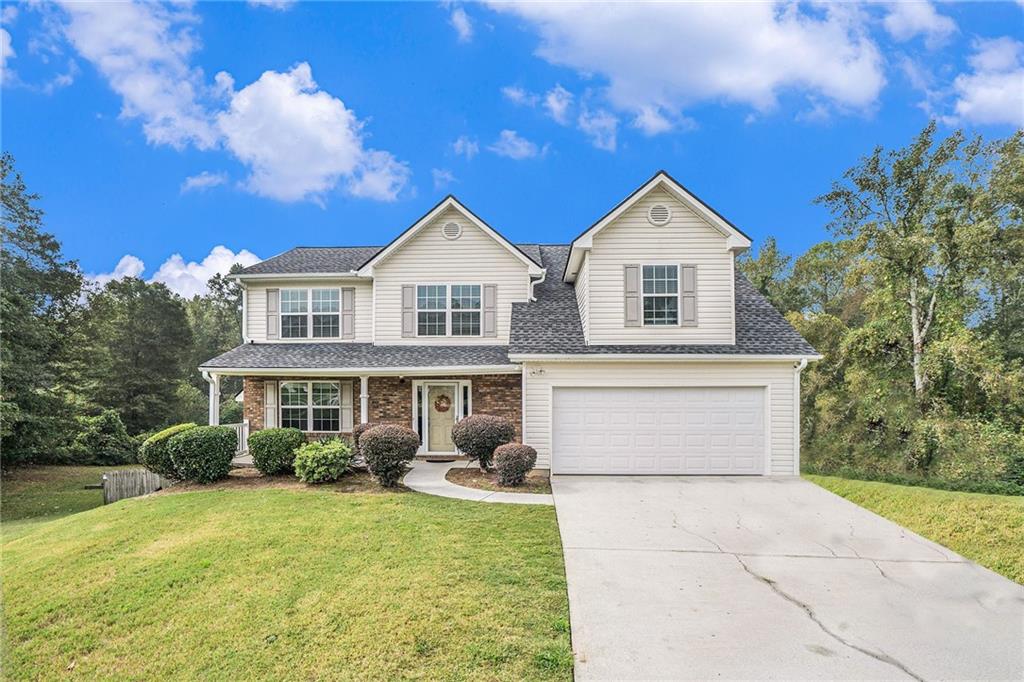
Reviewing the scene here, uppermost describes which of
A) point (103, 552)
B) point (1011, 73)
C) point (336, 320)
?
point (1011, 73)

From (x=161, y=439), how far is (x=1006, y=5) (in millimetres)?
21115

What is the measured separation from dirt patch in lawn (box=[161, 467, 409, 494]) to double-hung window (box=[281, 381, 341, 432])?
3.25 m

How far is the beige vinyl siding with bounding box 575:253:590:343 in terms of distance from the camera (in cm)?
1162

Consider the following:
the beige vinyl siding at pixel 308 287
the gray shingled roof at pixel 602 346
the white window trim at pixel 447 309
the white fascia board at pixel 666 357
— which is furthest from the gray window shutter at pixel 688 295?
the beige vinyl siding at pixel 308 287

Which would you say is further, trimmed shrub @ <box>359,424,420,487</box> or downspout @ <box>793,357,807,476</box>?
downspout @ <box>793,357,807,476</box>

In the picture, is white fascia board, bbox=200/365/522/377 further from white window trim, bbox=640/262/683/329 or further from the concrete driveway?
the concrete driveway

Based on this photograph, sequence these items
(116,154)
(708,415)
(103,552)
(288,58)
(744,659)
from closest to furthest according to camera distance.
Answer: (744,659) → (103,552) → (708,415) → (288,58) → (116,154)

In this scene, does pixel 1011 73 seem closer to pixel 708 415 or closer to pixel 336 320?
pixel 708 415

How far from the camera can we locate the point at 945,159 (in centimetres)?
1377

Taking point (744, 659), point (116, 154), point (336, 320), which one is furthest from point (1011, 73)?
point (116, 154)

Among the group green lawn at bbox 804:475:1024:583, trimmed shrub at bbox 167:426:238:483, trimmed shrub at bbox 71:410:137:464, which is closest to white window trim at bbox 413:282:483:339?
trimmed shrub at bbox 167:426:238:483

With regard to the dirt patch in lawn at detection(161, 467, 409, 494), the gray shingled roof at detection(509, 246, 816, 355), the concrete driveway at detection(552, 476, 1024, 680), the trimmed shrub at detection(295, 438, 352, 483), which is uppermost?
the gray shingled roof at detection(509, 246, 816, 355)

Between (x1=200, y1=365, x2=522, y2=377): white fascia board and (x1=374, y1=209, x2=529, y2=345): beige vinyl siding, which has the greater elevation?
(x1=374, y1=209, x2=529, y2=345): beige vinyl siding

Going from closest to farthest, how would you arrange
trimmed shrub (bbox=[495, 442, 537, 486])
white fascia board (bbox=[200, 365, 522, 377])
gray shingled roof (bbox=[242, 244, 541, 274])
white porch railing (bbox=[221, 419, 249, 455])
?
trimmed shrub (bbox=[495, 442, 537, 486]), white fascia board (bbox=[200, 365, 522, 377]), white porch railing (bbox=[221, 419, 249, 455]), gray shingled roof (bbox=[242, 244, 541, 274])
